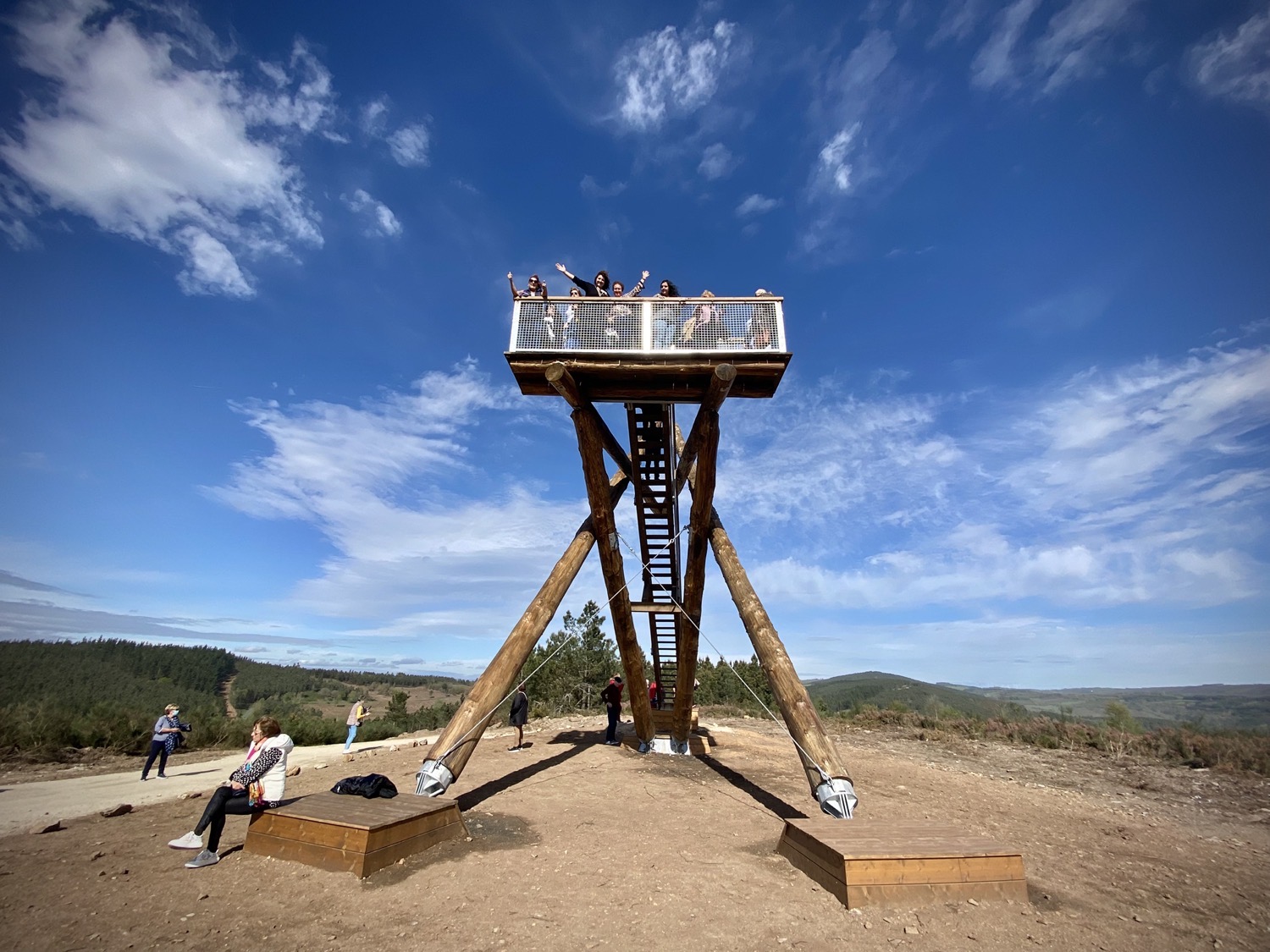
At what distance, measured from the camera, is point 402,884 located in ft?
15.9

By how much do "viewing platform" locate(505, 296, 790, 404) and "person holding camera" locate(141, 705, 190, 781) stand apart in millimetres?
9908

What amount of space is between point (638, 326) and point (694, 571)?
4.53 metres

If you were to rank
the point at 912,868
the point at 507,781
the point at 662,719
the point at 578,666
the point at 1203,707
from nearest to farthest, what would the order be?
the point at 912,868 → the point at 507,781 → the point at 662,719 → the point at 578,666 → the point at 1203,707

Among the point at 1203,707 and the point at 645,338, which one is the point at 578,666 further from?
the point at 1203,707

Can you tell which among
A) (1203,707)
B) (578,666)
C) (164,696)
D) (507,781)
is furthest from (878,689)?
(507,781)

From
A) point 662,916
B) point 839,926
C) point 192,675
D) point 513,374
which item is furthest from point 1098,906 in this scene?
point 192,675

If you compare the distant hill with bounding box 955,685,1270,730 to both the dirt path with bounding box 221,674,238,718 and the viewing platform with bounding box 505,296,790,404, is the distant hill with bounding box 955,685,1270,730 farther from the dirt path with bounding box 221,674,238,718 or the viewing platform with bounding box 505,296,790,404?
the dirt path with bounding box 221,674,238,718

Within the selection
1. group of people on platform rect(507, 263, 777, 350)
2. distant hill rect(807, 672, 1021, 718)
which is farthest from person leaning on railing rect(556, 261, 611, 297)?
distant hill rect(807, 672, 1021, 718)

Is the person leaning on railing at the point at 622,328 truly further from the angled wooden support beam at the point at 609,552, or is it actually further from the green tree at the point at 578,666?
the green tree at the point at 578,666

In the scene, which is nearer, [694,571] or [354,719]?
[694,571]

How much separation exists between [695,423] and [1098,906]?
22.6 feet

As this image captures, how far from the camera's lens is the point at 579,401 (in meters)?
8.72

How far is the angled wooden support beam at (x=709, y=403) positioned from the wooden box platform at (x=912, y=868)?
18.4 ft

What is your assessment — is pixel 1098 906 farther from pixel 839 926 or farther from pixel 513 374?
pixel 513 374
